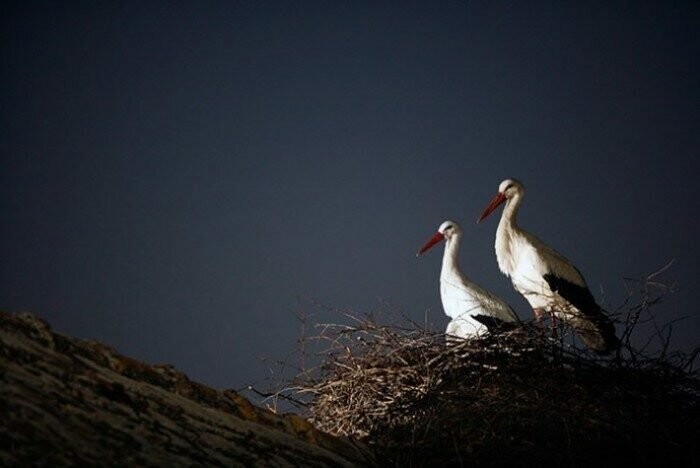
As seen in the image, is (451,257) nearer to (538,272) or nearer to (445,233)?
(445,233)

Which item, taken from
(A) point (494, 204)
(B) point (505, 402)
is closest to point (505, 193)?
(A) point (494, 204)

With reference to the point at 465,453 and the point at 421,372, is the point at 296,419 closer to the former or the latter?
the point at 465,453

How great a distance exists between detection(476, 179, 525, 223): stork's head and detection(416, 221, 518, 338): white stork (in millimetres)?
588

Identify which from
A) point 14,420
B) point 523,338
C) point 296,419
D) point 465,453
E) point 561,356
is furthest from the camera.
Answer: point 523,338

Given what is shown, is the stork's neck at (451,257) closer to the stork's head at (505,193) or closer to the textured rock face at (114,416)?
the stork's head at (505,193)

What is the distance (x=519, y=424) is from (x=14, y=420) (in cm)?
166

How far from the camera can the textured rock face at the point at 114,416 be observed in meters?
0.71

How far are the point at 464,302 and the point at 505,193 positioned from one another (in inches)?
66.7

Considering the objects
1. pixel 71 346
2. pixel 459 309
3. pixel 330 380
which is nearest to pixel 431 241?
pixel 459 309

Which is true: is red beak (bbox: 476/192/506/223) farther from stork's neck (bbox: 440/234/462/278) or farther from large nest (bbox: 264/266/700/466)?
large nest (bbox: 264/266/700/466)

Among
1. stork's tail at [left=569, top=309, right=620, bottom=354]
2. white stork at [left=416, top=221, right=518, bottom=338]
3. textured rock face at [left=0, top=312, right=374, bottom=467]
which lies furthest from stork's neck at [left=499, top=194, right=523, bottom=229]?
textured rock face at [left=0, top=312, right=374, bottom=467]

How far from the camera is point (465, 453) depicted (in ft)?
5.62

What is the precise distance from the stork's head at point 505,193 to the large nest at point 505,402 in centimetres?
362

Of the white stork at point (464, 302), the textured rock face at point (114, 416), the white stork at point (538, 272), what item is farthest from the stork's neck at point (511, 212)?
the textured rock face at point (114, 416)
